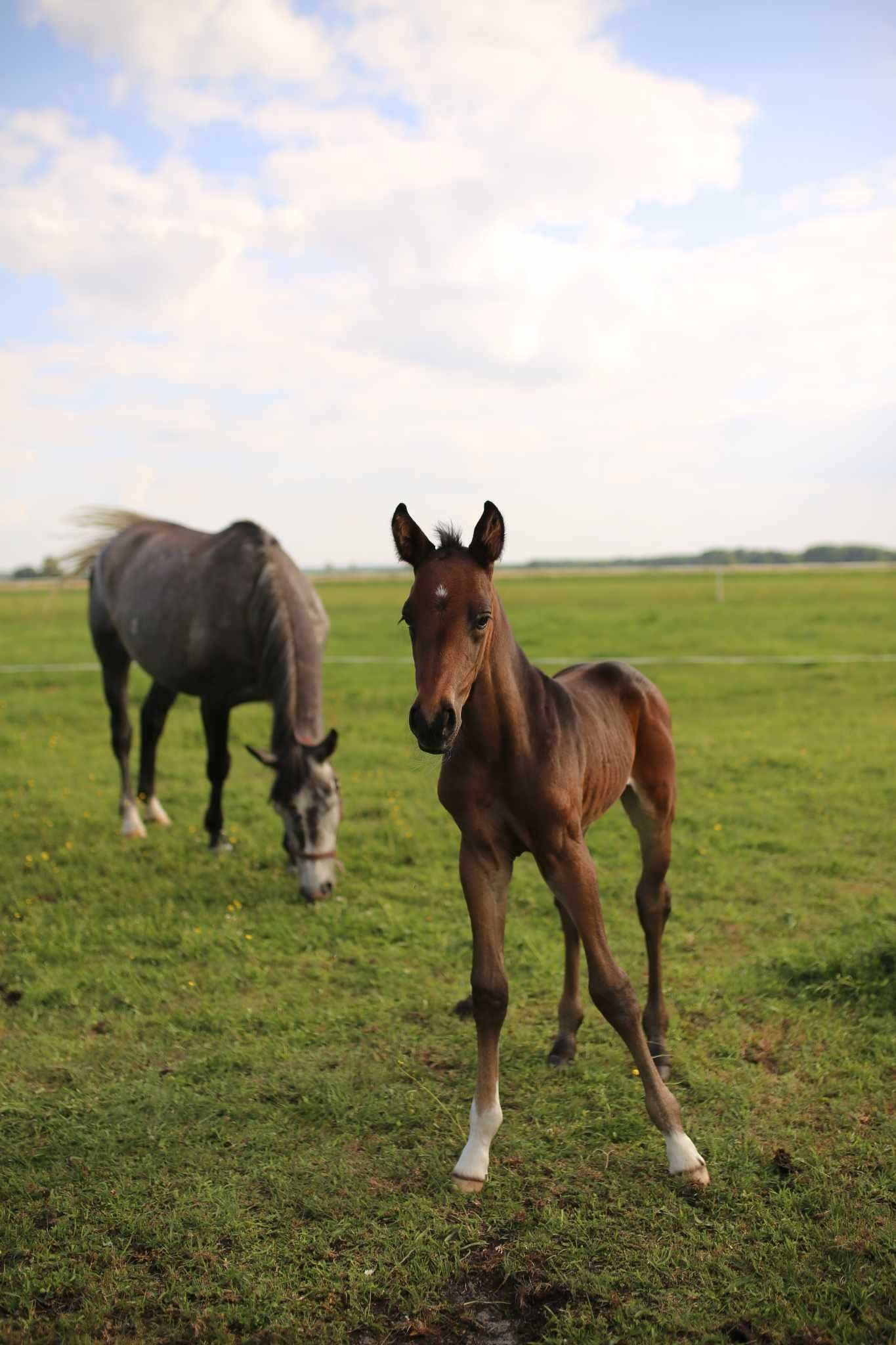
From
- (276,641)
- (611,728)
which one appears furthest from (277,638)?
(611,728)

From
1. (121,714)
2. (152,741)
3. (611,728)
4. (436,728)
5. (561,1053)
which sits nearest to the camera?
(436,728)

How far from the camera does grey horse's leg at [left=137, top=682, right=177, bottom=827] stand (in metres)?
8.91

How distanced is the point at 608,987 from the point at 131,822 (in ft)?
19.1

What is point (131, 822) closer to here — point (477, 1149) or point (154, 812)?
point (154, 812)

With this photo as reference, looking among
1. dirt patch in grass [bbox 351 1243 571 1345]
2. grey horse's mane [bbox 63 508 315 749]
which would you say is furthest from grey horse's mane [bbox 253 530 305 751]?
dirt patch in grass [bbox 351 1243 571 1345]

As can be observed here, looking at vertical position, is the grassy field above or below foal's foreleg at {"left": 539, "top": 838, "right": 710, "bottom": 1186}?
below

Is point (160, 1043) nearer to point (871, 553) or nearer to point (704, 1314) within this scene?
point (704, 1314)

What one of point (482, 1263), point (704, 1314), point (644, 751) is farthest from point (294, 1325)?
point (644, 751)

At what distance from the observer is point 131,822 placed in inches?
333

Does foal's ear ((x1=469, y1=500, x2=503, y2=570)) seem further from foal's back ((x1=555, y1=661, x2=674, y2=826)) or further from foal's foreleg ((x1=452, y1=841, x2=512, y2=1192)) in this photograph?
foal's foreleg ((x1=452, y1=841, x2=512, y2=1192))

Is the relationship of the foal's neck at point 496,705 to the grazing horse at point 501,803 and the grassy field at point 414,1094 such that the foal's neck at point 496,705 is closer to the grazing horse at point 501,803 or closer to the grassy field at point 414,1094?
the grazing horse at point 501,803

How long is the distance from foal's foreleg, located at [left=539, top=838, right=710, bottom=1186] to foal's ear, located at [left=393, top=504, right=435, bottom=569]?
110 cm

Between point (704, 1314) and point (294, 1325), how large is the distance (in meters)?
1.15

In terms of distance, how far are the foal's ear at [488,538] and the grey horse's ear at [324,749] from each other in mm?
3730
